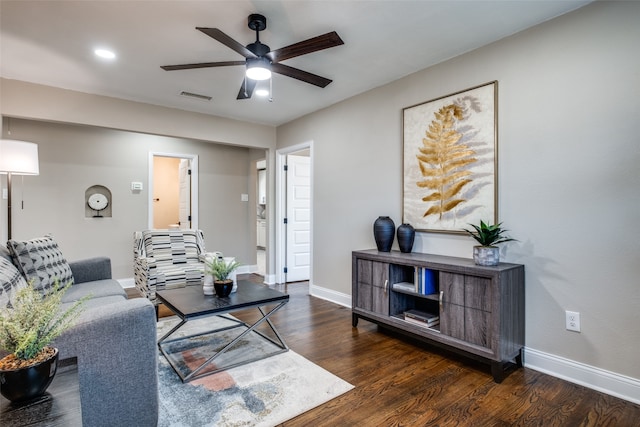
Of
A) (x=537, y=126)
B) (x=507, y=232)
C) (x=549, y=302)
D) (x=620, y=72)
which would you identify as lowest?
(x=549, y=302)

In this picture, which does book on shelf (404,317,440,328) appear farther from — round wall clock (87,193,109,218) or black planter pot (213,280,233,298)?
round wall clock (87,193,109,218)

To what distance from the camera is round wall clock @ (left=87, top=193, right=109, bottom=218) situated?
4691 millimetres

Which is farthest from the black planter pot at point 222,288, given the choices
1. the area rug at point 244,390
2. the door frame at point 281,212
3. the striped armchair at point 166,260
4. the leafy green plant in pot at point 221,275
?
the door frame at point 281,212

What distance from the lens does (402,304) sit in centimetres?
305

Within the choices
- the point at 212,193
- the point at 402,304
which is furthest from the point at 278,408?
the point at 212,193

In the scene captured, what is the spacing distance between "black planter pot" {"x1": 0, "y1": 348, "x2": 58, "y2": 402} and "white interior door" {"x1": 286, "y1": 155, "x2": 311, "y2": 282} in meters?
4.18

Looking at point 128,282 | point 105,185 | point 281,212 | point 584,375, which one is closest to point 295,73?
point 281,212

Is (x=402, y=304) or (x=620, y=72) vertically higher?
(x=620, y=72)

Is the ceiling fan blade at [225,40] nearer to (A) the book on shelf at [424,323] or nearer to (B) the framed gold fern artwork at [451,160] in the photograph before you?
(B) the framed gold fern artwork at [451,160]

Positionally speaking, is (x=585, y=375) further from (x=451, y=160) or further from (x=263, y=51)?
(x=263, y=51)

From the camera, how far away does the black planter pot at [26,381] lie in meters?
1.01

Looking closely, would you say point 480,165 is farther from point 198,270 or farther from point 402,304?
point 198,270

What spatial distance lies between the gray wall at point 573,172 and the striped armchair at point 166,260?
2.70 metres

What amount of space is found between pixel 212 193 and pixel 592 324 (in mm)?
5213
